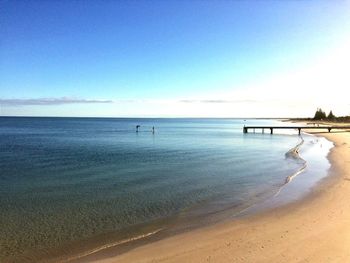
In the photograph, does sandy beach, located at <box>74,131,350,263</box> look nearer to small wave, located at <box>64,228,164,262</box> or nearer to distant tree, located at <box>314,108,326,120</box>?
small wave, located at <box>64,228,164,262</box>

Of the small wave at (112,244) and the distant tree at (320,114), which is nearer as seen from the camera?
the small wave at (112,244)

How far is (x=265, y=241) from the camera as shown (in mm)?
9656

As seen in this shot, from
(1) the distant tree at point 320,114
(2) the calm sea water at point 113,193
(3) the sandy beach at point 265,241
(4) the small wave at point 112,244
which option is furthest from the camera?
(1) the distant tree at point 320,114

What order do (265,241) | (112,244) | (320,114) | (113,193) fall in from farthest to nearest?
(320,114), (113,193), (112,244), (265,241)

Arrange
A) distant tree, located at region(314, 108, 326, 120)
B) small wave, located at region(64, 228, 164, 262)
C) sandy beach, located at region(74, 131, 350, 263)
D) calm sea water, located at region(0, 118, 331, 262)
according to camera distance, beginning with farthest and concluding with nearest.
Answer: distant tree, located at region(314, 108, 326, 120)
calm sea water, located at region(0, 118, 331, 262)
small wave, located at region(64, 228, 164, 262)
sandy beach, located at region(74, 131, 350, 263)

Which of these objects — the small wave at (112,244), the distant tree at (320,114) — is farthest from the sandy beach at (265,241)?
the distant tree at (320,114)

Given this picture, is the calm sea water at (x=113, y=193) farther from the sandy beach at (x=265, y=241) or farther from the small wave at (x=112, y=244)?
the sandy beach at (x=265, y=241)

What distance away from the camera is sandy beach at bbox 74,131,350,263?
28.0 feet

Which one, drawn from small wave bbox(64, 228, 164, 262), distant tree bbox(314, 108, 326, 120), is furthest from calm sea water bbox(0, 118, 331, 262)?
distant tree bbox(314, 108, 326, 120)

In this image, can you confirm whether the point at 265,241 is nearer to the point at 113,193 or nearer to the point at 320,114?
the point at 113,193

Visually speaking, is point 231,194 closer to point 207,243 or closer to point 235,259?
point 207,243

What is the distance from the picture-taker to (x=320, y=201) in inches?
578

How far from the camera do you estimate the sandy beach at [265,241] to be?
8.54m

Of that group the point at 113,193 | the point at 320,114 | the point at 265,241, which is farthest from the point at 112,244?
the point at 320,114
